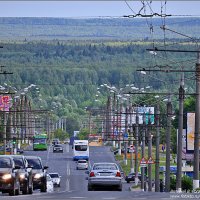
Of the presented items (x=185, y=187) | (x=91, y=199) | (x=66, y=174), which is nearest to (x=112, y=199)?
(x=91, y=199)

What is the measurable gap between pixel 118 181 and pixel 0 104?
1825 inches

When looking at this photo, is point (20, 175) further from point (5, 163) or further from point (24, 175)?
point (5, 163)

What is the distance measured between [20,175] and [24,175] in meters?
0.64

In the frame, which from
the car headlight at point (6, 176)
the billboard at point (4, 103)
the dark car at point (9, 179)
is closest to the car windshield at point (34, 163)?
the dark car at point (9, 179)

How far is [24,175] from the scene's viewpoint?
161ft

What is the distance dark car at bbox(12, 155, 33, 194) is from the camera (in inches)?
1925

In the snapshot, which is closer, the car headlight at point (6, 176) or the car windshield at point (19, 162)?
the car headlight at point (6, 176)

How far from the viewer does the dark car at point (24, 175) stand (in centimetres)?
4891

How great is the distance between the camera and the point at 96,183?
55312 millimetres

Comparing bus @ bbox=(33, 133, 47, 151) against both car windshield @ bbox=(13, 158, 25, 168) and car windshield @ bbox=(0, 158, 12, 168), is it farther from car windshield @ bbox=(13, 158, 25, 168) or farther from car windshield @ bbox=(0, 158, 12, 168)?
car windshield @ bbox=(0, 158, 12, 168)

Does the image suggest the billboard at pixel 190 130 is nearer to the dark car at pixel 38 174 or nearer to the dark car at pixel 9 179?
the dark car at pixel 38 174

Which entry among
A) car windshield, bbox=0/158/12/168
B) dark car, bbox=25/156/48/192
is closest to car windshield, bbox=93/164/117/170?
dark car, bbox=25/156/48/192

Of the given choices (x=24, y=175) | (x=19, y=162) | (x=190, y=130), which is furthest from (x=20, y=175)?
(x=190, y=130)

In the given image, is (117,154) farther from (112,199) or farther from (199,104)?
(112,199)
